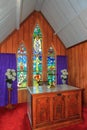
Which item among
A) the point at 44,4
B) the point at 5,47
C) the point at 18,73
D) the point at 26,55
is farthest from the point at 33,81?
the point at 44,4

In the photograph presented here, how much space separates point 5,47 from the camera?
204 inches

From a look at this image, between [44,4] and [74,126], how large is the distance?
183 inches

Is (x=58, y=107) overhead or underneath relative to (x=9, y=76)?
underneath

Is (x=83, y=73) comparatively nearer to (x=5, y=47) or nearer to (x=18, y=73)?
(x=18, y=73)

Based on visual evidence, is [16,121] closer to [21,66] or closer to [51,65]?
[21,66]

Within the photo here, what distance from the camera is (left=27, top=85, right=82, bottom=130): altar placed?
3.00 metres

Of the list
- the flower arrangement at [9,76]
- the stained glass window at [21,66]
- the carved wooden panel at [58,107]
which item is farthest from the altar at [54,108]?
the stained glass window at [21,66]

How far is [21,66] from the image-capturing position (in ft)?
18.0

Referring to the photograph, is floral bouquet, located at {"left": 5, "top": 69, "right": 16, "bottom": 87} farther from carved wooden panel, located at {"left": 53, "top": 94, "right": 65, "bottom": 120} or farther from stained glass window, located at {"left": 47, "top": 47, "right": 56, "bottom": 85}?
carved wooden panel, located at {"left": 53, "top": 94, "right": 65, "bottom": 120}

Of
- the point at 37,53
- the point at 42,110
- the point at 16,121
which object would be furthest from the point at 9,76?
the point at 42,110

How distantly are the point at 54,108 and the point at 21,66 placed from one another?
284cm

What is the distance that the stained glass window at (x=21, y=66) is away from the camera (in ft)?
17.9

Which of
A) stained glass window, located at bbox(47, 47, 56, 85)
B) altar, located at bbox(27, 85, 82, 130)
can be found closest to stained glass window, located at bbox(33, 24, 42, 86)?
stained glass window, located at bbox(47, 47, 56, 85)

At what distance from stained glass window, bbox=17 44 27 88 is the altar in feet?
7.69
